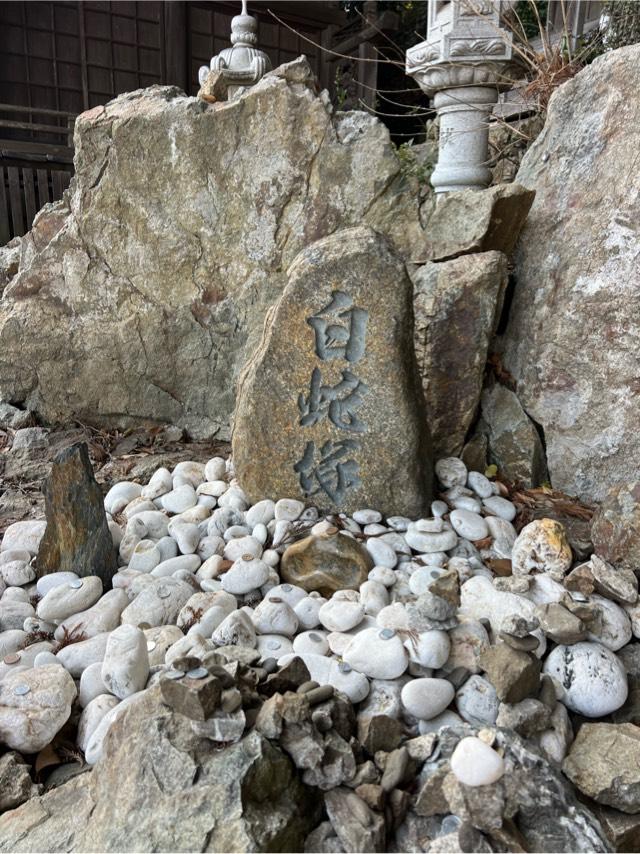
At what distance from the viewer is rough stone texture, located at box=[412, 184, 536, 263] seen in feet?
11.1

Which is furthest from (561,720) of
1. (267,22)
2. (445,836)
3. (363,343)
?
(267,22)

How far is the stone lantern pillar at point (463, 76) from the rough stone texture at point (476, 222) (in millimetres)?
1251

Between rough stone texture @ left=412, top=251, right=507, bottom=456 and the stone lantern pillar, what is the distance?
1944 millimetres

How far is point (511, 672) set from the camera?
1.87 metres

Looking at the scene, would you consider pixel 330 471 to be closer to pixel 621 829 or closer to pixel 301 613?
pixel 301 613

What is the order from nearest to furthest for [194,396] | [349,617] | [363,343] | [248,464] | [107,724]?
1. [107,724]
2. [349,617]
3. [363,343]
4. [248,464]
5. [194,396]

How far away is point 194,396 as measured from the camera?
4309mm

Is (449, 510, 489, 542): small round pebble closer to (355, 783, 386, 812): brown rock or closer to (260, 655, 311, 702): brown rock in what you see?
(260, 655, 311, 702): brown rock

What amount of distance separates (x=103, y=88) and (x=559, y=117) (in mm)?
6283

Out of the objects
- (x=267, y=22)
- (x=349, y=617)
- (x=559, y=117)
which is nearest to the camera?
(x=349, y=617)

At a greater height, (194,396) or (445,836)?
(194,396)

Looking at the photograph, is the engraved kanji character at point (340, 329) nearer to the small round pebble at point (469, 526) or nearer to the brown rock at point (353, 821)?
the small round pebble at point (469, 526)

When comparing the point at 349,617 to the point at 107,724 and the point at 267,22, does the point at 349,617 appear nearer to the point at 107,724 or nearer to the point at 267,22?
the point at 107,724

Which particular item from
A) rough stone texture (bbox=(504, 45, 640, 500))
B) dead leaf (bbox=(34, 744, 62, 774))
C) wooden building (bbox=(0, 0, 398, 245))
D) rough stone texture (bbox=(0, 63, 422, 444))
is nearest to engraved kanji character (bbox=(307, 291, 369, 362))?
rough stone texture (bbox=(504, 45, 640, 500))
